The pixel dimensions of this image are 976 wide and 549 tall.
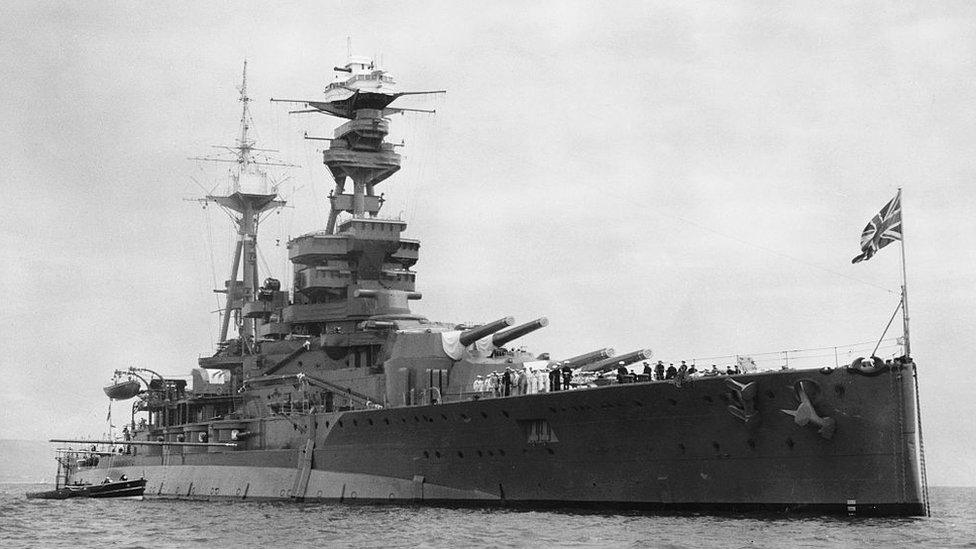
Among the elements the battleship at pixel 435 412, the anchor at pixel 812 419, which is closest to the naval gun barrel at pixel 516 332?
the battleship at pixel 435 412

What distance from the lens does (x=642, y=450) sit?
28.9 m

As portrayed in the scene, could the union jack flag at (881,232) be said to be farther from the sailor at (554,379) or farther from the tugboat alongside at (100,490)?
the tugboat alongside at (100,490)

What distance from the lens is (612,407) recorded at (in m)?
29.1

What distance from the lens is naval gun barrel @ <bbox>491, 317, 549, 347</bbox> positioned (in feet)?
107

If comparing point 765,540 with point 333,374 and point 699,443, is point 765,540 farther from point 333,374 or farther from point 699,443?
point 333,374

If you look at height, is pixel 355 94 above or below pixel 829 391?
above

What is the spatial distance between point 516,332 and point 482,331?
0.88 m

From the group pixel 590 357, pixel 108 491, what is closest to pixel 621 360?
pixel 590 357

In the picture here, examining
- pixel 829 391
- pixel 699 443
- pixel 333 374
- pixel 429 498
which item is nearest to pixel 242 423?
pixel 333 374

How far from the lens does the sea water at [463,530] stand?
76.0 feet

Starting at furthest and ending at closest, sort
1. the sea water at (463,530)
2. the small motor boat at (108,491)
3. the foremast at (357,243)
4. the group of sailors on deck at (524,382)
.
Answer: the small motor boat at (108,491), the foremast at (357,243), the group of sailors on deck at (524,382), the sea water at (463,530)

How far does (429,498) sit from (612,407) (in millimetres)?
6393

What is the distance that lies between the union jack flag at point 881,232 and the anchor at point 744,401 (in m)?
3.36

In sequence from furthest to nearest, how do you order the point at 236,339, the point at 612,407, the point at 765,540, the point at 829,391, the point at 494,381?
the point at 236,339 → the point at 494,381 → the point at 612,407 → the point at 829,391 → the point at 765,540
